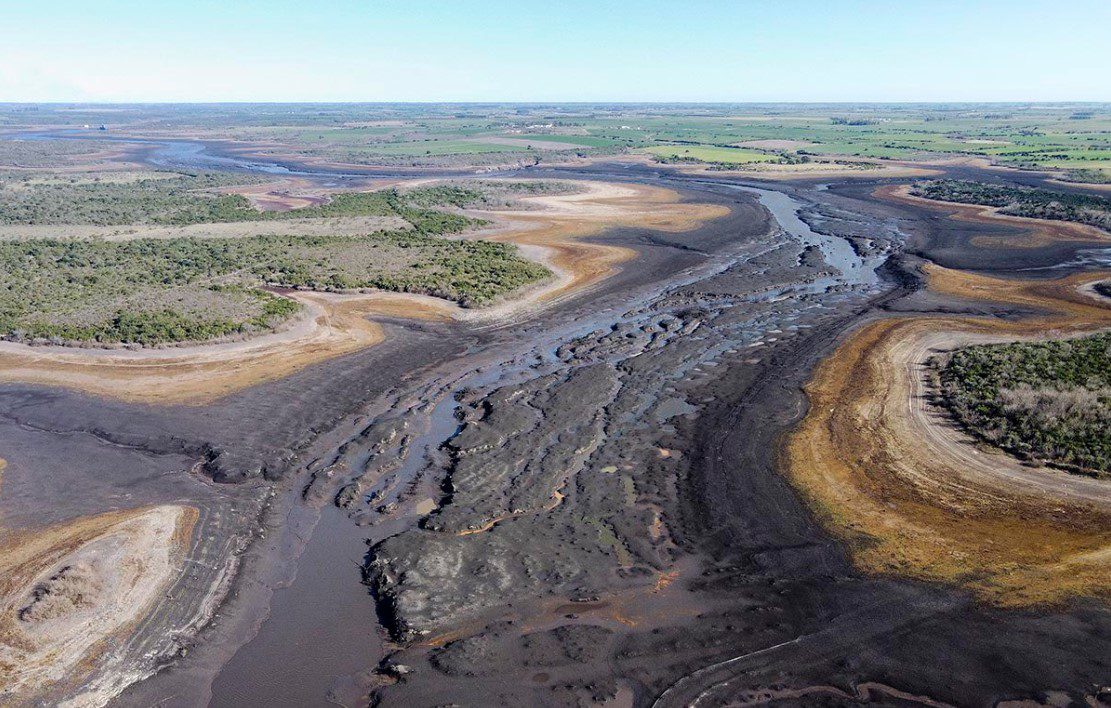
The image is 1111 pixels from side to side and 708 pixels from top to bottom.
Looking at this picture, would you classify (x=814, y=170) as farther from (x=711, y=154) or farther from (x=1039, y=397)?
(x=1039, y=397)

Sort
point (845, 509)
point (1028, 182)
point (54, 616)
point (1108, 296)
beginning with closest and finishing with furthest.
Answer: point (54, 616), point (845, 509), point (1108, 296), point (1028, 182)

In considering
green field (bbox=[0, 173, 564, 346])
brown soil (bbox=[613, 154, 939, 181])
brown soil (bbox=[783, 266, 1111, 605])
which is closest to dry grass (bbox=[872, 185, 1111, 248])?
brown soil (bbox=[613, 154, 939, 181])

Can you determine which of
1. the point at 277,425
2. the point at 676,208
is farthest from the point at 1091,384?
the point at 676,208

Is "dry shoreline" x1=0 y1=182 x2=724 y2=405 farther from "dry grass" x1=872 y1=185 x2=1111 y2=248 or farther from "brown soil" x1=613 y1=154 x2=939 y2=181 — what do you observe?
"brown soil" x1=613 y1=154 x2=939 y2=181

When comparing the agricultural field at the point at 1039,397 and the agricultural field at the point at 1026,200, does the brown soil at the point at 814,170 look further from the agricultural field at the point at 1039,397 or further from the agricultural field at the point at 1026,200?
the agricultural field at the point at 1039,397

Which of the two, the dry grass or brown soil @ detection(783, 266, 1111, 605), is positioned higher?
the dry grass

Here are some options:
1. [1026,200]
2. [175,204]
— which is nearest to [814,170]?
[1026,200]

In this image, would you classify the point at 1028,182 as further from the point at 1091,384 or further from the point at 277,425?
the point at 277,425
